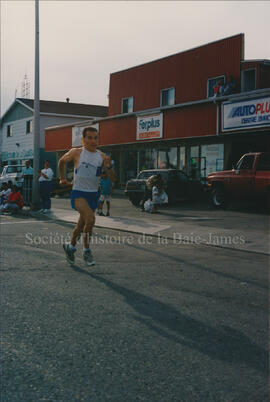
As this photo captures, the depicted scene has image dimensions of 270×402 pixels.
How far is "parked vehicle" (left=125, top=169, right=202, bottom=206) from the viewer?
18203 mm

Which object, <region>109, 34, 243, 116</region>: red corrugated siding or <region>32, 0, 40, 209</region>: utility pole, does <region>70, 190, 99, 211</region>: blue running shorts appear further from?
<region>109, 34, 243, 116</region>: red corrugated siding

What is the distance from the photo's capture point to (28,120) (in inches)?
1599

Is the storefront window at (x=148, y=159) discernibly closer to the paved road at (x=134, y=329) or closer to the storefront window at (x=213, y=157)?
the storefront window at (x=213, y=157)

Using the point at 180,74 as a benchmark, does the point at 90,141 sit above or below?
below

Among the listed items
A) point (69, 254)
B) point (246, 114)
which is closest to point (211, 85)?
point (246, 114)

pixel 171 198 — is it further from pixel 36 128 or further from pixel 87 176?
pixel 87 176

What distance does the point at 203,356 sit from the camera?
3.30 metres

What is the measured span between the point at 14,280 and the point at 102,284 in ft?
3.60

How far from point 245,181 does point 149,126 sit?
27.7ft

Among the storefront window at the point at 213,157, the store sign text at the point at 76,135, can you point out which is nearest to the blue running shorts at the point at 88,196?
the storefront window at the point at 213,157

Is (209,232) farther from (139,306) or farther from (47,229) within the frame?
(139,306)

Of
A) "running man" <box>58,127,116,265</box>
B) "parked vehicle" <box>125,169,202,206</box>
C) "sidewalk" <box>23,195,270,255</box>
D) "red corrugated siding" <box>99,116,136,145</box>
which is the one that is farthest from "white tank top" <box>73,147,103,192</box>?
"red corrugated siding" <box>99,116,136,145</box>

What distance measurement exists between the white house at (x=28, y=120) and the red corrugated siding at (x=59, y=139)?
6.14 meters

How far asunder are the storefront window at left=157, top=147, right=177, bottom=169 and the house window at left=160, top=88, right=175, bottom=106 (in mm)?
2956
